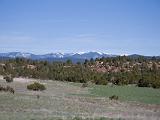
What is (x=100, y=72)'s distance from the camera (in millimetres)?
95250

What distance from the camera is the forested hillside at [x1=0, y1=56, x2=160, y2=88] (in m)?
74.4

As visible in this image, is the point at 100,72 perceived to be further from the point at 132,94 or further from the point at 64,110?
the point at 64,110

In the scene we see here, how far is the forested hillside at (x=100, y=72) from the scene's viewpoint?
74419 millimetres

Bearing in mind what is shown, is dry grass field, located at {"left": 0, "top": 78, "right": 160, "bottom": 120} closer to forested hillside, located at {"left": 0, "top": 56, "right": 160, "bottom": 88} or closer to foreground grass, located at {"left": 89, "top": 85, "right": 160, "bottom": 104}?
foreground grass, located at {"left": 89, "top": 85, "right": 160, "bottom": 104}

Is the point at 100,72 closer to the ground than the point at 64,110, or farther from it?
farther from it

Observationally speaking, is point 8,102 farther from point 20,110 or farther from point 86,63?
point 86,63

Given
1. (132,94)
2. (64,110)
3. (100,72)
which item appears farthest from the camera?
(100,72)

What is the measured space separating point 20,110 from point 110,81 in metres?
54.7

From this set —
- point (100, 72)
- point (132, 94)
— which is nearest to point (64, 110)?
Answer: point (132, 94)

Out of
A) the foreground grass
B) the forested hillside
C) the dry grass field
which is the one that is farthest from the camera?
the forested hillside

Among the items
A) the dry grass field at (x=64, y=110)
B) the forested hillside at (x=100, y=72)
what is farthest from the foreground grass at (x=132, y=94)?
the forested hillside at (x=100, y=72)

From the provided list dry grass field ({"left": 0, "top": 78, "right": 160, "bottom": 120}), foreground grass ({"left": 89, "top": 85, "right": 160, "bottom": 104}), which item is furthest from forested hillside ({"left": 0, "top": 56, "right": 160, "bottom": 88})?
dry grass field ({"left": 0, "top": 78, "right": 160, "bottom": 120})

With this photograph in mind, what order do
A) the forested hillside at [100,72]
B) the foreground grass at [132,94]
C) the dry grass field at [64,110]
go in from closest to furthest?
the dry grass field at [64,110] < the foreground grass at [132,94] < the forested hillside at [100,72]

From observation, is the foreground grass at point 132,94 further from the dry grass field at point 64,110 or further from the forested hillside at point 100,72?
the forested hillside at point 100,72
